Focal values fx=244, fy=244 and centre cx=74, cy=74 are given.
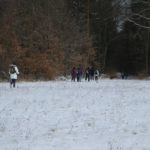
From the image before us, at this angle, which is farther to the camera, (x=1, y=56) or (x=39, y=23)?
(x=39, y=23)

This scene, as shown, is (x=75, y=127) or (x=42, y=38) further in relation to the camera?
(x=42, y=38)

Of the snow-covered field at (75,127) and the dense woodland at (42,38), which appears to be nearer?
the snow-covered field at (75,127)

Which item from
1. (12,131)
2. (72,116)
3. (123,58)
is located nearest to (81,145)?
(12,131)

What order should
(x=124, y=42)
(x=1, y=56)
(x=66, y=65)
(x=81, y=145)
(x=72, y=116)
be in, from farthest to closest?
(x=124, y=42)
(x=66, y=65)
(x=1, y=56)
(x=72, y=116)
(x=81, y=145)

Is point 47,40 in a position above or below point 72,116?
above

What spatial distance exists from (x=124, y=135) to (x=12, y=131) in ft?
9.32

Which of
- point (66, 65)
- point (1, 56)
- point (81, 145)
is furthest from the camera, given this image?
point (66, 65)

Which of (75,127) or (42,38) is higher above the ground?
(42,38)

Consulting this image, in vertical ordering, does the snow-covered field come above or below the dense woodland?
below

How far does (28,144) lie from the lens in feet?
17.2

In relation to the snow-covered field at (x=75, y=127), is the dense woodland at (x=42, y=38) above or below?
above

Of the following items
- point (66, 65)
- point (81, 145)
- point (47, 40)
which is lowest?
point (81, 145)

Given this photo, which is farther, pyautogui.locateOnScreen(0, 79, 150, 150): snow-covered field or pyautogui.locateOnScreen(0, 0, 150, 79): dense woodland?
pyautogui.locateOnScreen(0, 0, 150, 79): dense woodland

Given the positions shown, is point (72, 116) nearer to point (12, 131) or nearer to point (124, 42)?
point (12, 131)
